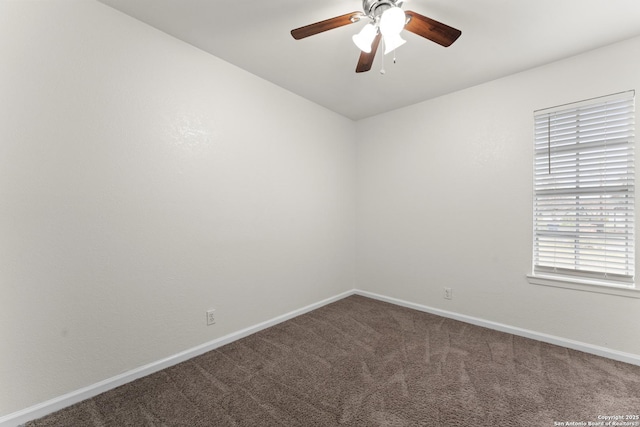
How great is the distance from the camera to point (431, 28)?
1555mm

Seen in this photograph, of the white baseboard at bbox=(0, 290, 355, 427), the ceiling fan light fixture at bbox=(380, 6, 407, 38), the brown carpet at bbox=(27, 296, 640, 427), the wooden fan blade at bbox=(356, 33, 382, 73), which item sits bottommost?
the brown carpet at bbox=(27, 296, 640, 427)

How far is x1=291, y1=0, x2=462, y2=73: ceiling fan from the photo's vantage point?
1.45 m


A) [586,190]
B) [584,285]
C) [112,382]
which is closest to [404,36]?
[586,190]

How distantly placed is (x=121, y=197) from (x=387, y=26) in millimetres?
2031

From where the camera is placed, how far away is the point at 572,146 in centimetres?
239

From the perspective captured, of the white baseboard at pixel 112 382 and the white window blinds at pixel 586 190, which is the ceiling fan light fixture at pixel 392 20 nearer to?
the white window blinds at pixel 586 190

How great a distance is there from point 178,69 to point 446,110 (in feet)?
9.04

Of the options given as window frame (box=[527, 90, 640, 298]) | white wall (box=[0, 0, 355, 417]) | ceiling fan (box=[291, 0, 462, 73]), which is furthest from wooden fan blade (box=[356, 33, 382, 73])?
window frame (box=[527, 90, 640, 298])

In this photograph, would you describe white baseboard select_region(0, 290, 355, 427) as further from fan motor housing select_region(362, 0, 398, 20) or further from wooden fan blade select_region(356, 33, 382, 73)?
fan motor housing select_region(362, 0, 398, 20)

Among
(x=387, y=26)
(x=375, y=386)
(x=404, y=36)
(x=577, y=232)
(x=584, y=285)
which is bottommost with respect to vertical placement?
(x=375, y=386)

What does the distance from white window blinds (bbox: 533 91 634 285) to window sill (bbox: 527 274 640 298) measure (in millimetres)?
75

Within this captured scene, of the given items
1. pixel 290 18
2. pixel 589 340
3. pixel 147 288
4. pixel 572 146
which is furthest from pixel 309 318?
pixel 572 146

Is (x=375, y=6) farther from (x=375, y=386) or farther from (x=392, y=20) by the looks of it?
(x=375, y=386)

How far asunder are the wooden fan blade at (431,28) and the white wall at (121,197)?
166 centimetres
